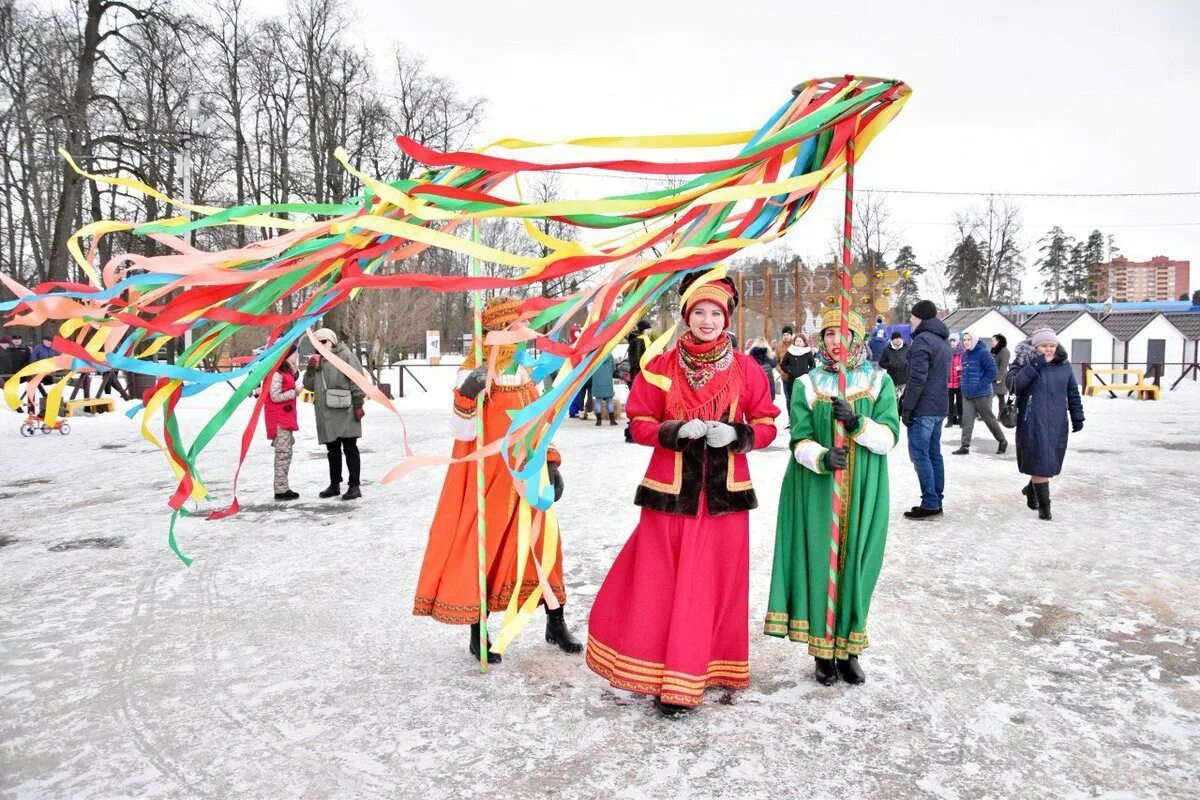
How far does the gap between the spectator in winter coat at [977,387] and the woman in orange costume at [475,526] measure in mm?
7482

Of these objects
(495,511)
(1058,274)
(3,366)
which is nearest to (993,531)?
(495,511)

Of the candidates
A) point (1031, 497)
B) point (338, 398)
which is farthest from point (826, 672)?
point (338, 398)

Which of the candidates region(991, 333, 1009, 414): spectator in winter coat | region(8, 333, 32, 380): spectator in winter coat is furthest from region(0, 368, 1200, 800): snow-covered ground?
region(8, 333, 32, 380): spectator in winter coat

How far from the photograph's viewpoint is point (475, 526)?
3.72m

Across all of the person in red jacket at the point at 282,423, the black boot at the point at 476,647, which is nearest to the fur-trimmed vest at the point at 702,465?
the black boot at the point at 476,647

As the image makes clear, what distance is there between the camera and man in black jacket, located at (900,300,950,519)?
6.66 metres

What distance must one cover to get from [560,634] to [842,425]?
5.72 feet

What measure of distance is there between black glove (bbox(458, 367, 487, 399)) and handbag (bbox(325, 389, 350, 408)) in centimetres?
389

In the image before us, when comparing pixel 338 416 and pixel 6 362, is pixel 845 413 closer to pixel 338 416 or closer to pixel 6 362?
pixel 338 416

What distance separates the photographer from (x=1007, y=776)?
270 cm

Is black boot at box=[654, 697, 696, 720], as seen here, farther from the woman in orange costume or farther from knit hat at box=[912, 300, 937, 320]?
knit hat at box=[912, 300, 937, 320]

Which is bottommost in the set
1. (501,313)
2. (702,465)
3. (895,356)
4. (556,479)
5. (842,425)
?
(556,479)

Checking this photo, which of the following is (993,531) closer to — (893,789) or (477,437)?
(893,789)

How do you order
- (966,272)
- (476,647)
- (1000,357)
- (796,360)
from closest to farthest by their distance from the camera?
(476,647) < (796,360) < (1000,357) < (966,272)
